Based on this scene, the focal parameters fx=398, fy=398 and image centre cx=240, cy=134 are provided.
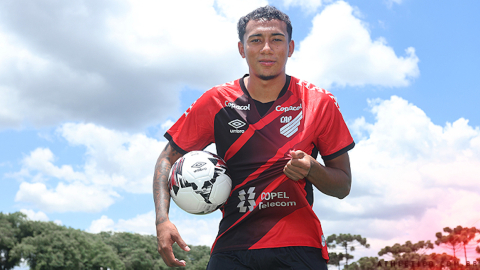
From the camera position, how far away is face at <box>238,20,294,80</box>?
5301 mm

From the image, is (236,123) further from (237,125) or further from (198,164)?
(198,164)

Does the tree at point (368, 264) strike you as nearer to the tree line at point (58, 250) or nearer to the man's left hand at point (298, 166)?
the tree line at point (58, 250)

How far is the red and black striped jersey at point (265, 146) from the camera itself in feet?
15.6

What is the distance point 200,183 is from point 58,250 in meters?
73.7

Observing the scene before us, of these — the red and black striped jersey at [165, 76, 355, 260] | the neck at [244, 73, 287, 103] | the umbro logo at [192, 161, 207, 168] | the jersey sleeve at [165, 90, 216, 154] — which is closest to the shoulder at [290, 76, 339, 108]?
the red and black striped jersey at [165, 76, 355, 260]

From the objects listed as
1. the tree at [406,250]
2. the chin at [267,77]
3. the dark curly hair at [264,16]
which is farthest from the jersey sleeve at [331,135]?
the tree at [406,250]

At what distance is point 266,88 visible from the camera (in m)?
5.48

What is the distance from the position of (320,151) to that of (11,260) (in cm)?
7654

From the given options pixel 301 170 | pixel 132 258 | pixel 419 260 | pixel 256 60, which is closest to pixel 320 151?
pixel 301 170

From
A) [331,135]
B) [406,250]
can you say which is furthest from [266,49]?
[406,250]

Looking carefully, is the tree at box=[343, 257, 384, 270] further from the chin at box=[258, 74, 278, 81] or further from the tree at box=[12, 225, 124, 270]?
the chin at box=[258, 74, 278, 81]

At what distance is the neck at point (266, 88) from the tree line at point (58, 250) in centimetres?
6042

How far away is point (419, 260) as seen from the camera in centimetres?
4781

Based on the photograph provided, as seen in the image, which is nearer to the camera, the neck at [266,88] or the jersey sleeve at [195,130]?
the neck at [266,88]
